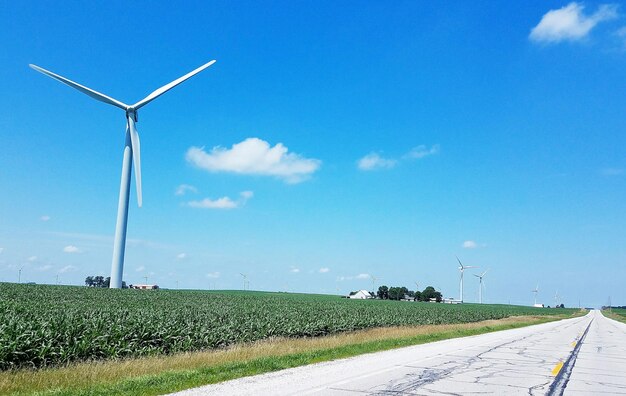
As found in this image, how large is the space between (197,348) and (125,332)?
2755 millimetres

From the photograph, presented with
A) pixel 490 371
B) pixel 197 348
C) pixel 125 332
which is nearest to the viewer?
pixel 490 371

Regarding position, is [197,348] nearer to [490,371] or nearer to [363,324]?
[490,371]

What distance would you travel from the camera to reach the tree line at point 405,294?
162 meters

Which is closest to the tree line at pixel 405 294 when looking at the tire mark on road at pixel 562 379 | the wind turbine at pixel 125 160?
the wind turbine at pixel 125 160

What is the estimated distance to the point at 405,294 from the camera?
6447 inches

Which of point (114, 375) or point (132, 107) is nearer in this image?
point (114, 375)

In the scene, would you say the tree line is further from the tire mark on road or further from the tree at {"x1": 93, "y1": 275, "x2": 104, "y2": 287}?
the tire mark on road

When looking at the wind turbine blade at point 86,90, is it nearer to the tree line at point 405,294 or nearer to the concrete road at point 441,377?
the concrete road at point 441,377

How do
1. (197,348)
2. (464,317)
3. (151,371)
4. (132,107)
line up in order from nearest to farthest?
(151,371), (197,348), (132,107), (464,317)

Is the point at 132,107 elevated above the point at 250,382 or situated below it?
above

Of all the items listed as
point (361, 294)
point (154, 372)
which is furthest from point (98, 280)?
point (154, 372)

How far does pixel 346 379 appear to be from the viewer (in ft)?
35.3

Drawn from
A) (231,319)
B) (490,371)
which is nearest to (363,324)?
(231,319)

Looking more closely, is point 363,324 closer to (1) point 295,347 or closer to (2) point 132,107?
(1) point 295,347
